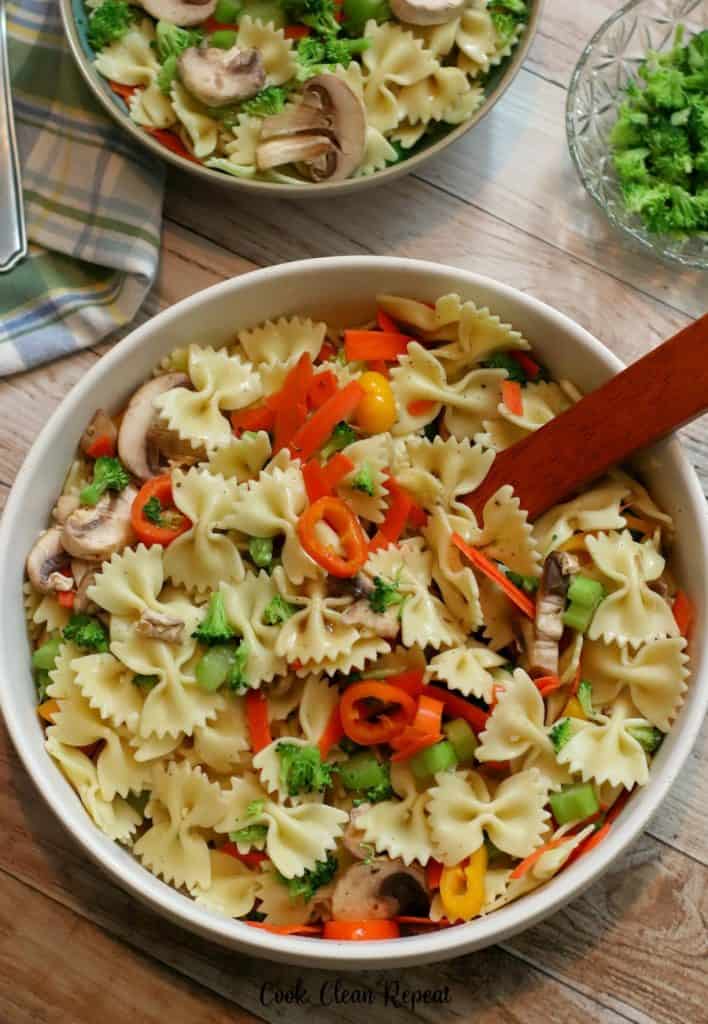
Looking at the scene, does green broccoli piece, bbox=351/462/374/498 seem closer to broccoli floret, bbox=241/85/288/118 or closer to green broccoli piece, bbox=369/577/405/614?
green broccoli piece, bbox=369/577/405/614

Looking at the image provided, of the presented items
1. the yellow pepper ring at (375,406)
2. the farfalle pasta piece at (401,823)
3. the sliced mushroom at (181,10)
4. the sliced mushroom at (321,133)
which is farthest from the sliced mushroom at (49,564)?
the sliced mushroom at (181,10)

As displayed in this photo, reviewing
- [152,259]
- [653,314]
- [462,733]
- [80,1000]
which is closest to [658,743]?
[462,733]

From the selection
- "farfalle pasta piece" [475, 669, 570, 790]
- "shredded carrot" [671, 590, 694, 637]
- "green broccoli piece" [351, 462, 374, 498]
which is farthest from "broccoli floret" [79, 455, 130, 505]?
"shredded carrot" [671, 590, 694, 637]

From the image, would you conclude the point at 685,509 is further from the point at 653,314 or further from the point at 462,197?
the point at 462,197

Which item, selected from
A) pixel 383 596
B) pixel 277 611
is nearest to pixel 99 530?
pixel 277 611

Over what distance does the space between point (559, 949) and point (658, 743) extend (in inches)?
26.6

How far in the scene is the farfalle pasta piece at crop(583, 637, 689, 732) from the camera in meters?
2.97

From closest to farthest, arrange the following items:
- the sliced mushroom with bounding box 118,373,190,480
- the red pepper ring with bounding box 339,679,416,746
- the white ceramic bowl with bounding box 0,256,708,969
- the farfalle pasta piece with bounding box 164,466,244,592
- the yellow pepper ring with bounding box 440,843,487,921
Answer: the white ceramic bowl with bounding box 0,256,708,969, the yellow pepper ring with bounding box 440,843,487,921, the red pepper ring with bounding box 339,679,416,746, the farfalle pasta piece with bounding box 164,466,244,592, the sliced mushroom with bounding box 118,373,190,480

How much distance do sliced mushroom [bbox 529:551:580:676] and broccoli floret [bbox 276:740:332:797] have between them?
22.9 inches

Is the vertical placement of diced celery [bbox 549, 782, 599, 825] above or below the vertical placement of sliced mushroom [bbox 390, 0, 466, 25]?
below

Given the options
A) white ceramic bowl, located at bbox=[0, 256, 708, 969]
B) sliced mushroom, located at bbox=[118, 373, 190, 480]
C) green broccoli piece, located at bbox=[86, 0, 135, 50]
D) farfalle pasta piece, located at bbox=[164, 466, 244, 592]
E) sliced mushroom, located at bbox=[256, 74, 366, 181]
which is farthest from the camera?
green broccoli piece, located at bbox=[86, 0, 135, 50]

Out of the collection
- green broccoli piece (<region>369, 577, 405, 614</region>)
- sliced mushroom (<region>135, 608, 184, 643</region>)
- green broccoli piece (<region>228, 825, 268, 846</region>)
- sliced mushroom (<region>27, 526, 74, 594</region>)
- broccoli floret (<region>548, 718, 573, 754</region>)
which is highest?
green broccoli piece (<region>369, 577, 405, 614</region>)

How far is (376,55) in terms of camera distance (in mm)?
3479

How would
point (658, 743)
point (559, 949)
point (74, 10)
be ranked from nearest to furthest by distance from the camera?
point (658, 743), point (559, 949), point (74, 10)
